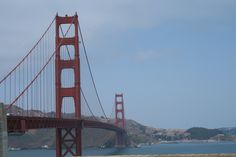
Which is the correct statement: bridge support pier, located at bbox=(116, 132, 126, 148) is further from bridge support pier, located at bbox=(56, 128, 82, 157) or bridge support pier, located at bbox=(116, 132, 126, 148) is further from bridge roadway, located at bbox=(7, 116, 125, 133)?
bridge support pier, located at bbox=(56, 128, 82, 157)

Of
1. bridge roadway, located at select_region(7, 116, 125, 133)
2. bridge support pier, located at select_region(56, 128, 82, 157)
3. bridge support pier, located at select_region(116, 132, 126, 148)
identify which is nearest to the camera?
bridge roadway, located at select_region(7, 116, 125, 133)

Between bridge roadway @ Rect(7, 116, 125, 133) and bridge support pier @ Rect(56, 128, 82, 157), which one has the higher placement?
bridge roadway @ Rect(7, 116, 125, 133)

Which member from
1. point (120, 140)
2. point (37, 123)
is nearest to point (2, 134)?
point (37, 123)

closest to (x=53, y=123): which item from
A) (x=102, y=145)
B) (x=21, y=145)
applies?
(x=102, y=145)

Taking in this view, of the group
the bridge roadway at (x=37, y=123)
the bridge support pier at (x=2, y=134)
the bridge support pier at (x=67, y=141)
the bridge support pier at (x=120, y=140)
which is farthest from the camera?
the bridge support pier at (x=120, y=140)

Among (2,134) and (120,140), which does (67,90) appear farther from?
(120,140)

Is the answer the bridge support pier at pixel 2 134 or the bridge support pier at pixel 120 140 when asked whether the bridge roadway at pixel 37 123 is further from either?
the bridge support pier at pixel 120 140

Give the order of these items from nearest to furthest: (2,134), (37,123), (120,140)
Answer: (2,134), (37,123), (120,140)

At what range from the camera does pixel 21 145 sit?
195625mm

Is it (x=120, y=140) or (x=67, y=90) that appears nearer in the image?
(x=67, y=90)

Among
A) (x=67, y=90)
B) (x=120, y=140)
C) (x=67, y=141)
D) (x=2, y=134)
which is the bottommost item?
(x=2, y=134)

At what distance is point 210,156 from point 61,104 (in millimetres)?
34397

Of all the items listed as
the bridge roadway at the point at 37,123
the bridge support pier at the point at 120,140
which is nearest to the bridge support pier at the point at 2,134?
the bridge roadway at the point at 37,123

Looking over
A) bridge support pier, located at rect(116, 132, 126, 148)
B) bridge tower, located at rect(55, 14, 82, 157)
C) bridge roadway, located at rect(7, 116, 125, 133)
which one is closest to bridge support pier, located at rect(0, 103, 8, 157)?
bridge roadway, located at rect(7, 116, 125, 133)
